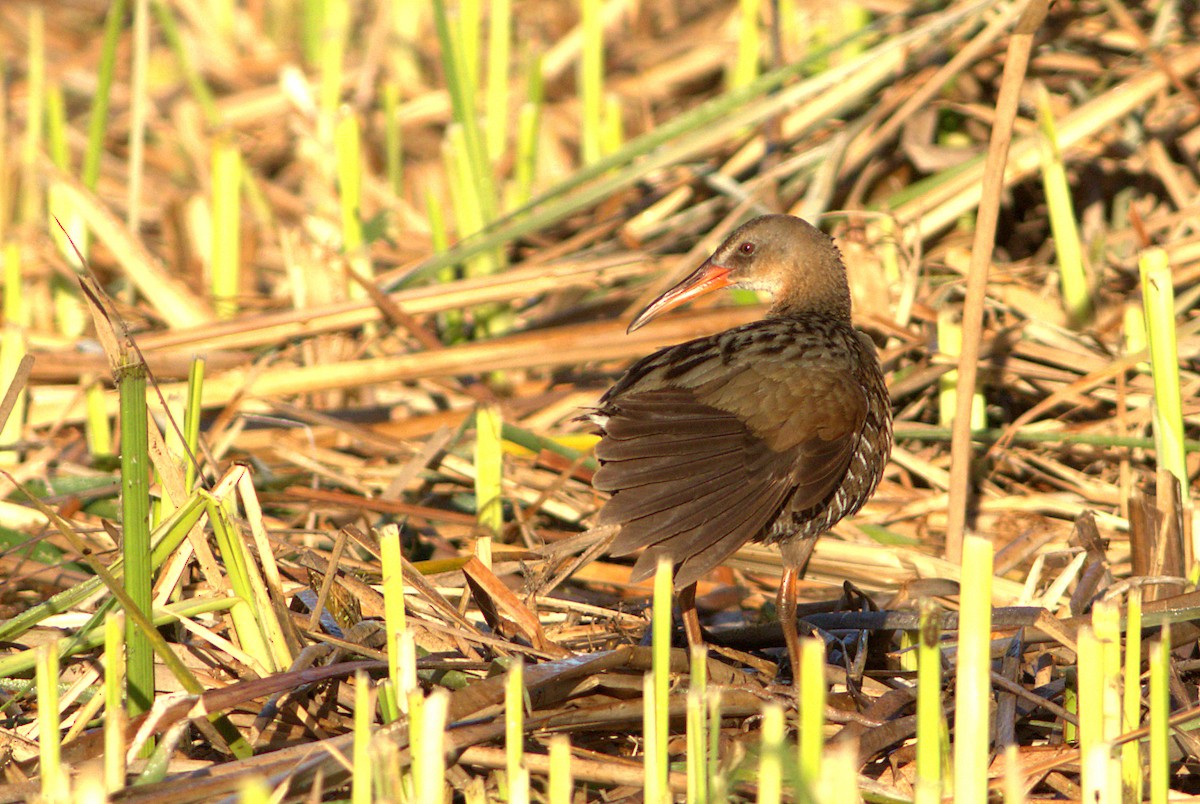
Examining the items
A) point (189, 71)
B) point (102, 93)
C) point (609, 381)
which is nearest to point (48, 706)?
point (609, 381)

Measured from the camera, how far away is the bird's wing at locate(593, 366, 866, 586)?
2.75 m

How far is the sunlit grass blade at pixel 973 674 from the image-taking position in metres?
1.91

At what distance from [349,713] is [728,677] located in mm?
741

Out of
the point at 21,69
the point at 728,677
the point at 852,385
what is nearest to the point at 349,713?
the point at 728,677

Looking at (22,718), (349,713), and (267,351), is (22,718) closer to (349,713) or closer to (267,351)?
(349,713)

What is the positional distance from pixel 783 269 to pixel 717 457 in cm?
103

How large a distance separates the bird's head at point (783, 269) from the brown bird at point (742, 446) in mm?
291

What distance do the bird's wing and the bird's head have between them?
653 millimetres

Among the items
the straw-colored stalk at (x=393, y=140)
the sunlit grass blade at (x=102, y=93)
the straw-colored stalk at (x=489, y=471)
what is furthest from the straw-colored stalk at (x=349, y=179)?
the straw-colored stalk at (x=489, y=471)

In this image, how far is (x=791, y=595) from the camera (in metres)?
3.07

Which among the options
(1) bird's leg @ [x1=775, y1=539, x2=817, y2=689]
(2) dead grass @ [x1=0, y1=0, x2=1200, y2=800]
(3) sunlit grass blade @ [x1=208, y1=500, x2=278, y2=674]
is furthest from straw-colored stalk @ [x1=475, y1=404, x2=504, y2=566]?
(3) sunlit grass blade @ [x1=208, y1=500, x2=278, y2=674]

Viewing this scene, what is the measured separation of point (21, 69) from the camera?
745 centimetres

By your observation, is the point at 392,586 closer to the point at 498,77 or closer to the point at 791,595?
the point at 791,595

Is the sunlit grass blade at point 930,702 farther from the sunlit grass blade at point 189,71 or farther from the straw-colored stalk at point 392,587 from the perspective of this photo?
the sunlit grass blade at point 189,71
